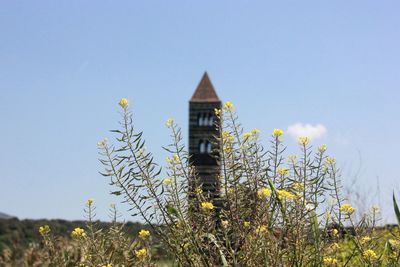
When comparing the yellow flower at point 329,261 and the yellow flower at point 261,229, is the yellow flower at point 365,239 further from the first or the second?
the yellow flower at point 261,229

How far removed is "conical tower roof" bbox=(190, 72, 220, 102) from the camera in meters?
44.2

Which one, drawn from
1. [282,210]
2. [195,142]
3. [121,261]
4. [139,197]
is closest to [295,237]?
[282,210]

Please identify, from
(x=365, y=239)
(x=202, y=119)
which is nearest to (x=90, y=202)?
(x=365, y=239)

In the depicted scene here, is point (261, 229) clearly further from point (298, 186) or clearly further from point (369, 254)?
point (369, 254)

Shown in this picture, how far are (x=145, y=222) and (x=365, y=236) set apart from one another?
0.98 metres

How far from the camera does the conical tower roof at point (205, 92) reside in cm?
4416

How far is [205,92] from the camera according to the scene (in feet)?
147

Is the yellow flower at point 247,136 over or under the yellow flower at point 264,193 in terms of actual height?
over

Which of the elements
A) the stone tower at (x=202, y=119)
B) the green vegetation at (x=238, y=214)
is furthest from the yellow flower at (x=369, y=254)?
the stone tower at (x=202, y=119)

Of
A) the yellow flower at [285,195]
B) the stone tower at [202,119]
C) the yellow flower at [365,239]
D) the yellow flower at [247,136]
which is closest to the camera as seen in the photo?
the yellow flower at [285,195]

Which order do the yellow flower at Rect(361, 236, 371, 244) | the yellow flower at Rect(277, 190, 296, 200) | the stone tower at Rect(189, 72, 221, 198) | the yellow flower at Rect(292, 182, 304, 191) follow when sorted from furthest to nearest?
the stone tower at Rect(189, 72, 221, 198), the yellow flower at Rect(361, 236, 371, 244), the yellow flower at Rect(292, 182, 304, 191), the yellow flower at Rect(277, 190, 296, 200)

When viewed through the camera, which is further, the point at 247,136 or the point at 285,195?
the point at 247,136

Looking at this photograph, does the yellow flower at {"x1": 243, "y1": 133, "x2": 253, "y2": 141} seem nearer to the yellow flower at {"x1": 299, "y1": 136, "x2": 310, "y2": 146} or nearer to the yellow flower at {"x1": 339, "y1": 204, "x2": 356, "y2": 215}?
→ the yellow flower at {"x1": 299, "y1": 136, "x2": 310, "y2": 146}

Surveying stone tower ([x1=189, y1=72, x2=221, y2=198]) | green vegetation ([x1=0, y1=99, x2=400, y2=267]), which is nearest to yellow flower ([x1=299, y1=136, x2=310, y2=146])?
green vegetation ([x1=0, y1=99, x2=400, y2=267])
